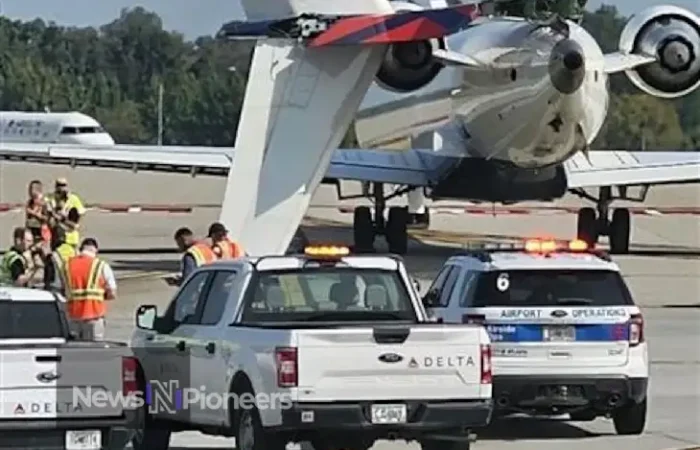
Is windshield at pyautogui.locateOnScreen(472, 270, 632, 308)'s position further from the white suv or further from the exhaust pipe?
the exhaust pipe

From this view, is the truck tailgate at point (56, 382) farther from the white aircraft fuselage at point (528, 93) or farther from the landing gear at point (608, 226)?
the landing gear at point (608, 226)

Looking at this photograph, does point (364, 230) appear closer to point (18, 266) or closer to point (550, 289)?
point (18, 266)

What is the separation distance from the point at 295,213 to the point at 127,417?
17.1 metres

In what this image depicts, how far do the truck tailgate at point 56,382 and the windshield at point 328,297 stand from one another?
1.74 meters

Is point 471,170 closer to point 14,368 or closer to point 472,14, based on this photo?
point 472,14

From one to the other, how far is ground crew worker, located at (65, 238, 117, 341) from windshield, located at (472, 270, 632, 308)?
3657 mm

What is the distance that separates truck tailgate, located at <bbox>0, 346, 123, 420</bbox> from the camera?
12.1 meters

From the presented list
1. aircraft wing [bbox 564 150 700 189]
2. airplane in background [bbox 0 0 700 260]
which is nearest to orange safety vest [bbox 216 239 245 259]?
airplane in background [bbox 0 0 700 260]

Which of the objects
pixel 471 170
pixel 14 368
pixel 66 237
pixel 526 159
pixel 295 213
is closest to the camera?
pixel 14 368

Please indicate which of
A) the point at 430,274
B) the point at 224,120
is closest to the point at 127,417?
the point at 430,274

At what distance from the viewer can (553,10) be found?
33.8 metres

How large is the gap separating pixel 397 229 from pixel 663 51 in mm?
7202

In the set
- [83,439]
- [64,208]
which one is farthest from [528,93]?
[83,439]

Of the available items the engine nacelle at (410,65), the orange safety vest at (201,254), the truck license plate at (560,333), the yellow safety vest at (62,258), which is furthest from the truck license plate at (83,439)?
the engine nacelle at (410,65)
